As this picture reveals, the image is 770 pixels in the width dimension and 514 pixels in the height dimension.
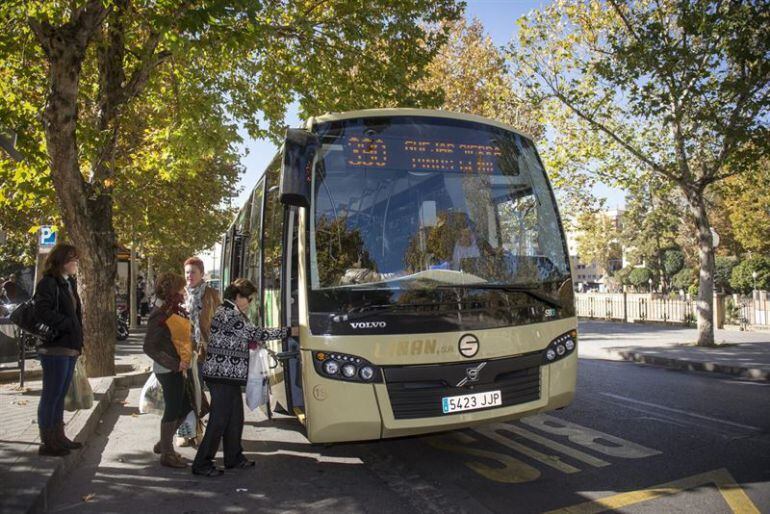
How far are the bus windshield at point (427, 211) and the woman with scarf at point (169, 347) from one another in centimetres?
147

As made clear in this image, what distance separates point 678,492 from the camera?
187 inches

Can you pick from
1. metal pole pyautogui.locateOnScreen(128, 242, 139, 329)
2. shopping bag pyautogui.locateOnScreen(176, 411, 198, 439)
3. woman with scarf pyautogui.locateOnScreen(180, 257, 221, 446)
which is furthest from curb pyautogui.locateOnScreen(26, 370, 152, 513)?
metal pole pyautogui.locateOnScreen(128, 242, 139, 329)

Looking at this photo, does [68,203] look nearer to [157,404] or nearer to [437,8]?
[157,404]

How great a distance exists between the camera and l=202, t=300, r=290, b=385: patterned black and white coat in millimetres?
5535

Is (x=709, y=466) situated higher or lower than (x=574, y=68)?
lower

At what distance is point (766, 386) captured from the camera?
10164mm

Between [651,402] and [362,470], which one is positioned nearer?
[362,470]

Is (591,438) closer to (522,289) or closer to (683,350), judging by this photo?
(522,289)

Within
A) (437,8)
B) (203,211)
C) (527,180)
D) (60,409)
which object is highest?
(437,8)

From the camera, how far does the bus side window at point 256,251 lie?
6.98 m

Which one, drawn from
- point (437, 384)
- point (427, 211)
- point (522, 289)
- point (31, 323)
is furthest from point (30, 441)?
point (522, 289)

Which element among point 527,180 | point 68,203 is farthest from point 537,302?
point 68,203

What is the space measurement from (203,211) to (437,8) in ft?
49.7

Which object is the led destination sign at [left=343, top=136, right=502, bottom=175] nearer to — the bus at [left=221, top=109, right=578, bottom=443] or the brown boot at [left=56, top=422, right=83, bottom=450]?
the bus at [left=221, top=109, right=578, bottom=443]
